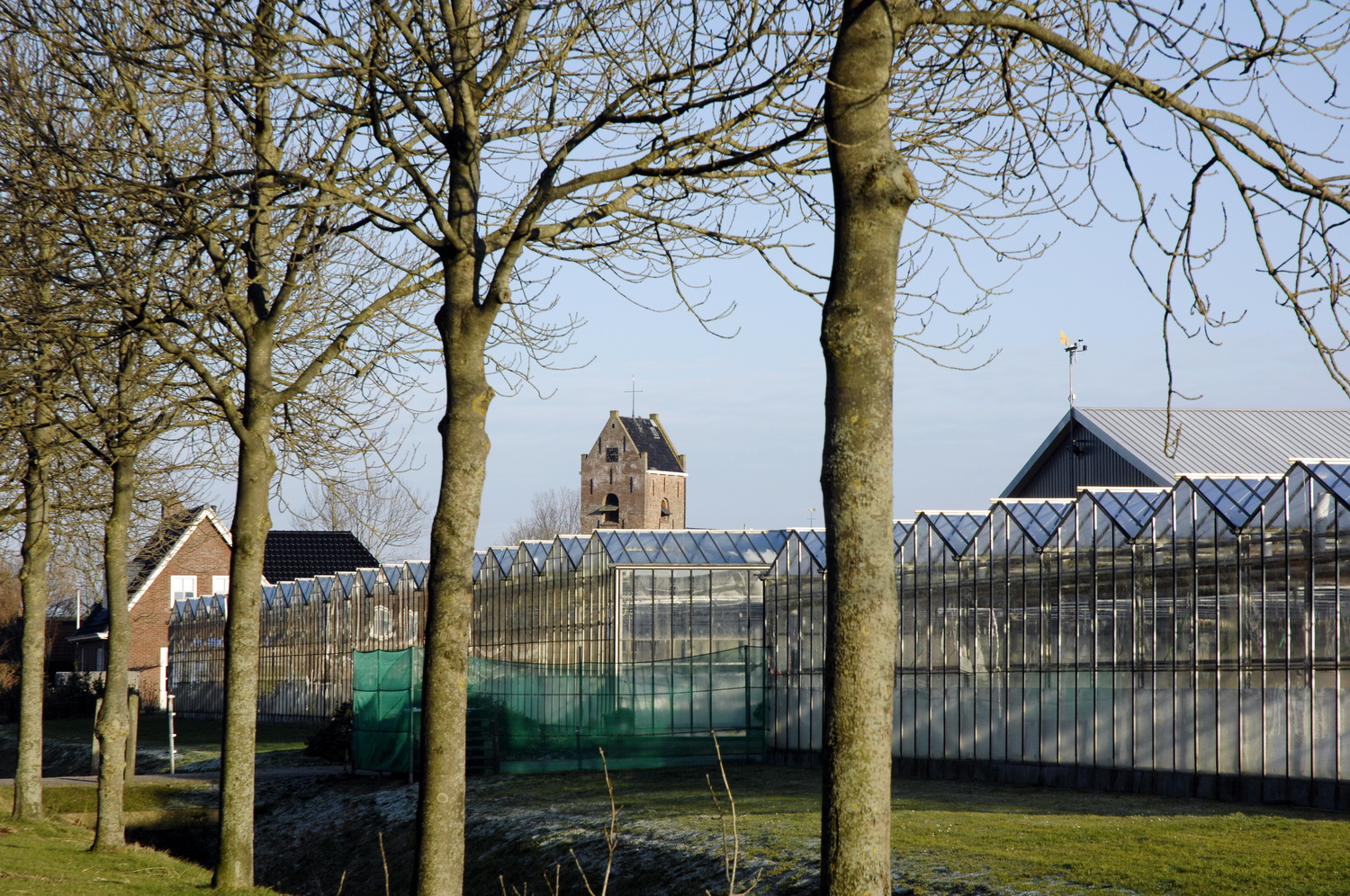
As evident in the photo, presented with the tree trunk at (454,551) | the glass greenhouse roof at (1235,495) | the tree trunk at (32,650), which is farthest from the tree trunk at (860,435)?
the tree trunk at (32,650)

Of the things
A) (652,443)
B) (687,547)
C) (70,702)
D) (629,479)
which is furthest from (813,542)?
(652,443)

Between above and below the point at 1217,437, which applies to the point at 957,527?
below

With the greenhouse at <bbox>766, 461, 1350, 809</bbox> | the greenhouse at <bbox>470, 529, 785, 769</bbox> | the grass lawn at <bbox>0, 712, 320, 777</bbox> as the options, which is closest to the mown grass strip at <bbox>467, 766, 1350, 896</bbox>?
the greenhouse at <bbox>766, 461, 1350, 809</bbox>

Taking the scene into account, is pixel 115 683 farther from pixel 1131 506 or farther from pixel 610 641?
pixel 1131 506

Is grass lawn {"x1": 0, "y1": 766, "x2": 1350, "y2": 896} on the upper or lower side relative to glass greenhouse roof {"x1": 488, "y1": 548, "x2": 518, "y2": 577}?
lower

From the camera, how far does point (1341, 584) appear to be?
1495cm

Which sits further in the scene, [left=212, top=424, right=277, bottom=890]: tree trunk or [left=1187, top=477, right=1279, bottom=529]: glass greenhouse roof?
[left=1187, top=477, right=1279, bottom=529]: glass greenhouse roof

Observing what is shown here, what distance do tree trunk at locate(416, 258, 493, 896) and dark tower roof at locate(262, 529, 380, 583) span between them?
49.9 meters

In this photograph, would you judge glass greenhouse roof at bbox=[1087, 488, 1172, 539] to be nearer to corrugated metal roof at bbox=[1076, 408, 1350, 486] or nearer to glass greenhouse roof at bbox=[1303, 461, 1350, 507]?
glass greenhouse roof at bbox=[1303, 461, 1350, 507]

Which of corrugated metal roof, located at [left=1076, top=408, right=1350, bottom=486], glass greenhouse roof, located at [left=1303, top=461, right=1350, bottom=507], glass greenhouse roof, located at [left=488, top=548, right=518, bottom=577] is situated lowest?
glass greenhouse roof, located at [left=488, top=548, right=518, bottom=577]

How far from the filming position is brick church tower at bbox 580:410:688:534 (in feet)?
330

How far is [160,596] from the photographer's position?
54.2 m

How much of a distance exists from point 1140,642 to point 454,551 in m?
12.9

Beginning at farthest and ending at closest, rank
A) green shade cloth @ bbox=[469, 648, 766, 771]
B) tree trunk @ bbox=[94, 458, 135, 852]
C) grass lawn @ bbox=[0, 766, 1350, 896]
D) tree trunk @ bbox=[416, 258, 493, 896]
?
green shade cloth @ bbox=[469, 648, 766, 771] → tree trunk @ bbox=[94, 458, 135, 852] → grass lawn @ bbox=[0, 766, 1350, 896] → tree trunk @ bbox=[416, 258, 493, 896]
